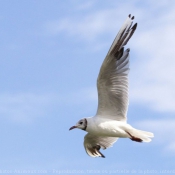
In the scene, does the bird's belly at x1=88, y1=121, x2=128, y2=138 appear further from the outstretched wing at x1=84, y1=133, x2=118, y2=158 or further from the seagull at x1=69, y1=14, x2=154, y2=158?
the outstretched wing at x1=84, y1=133, x2=118, y2=158

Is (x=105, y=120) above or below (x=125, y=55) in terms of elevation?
below

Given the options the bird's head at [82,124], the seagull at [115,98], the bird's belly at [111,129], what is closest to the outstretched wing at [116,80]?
the seagull at [115,98]

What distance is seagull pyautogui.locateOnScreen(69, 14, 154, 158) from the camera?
17.6 metres

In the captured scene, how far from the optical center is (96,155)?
19.6m

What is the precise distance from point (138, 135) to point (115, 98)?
109 centimetres

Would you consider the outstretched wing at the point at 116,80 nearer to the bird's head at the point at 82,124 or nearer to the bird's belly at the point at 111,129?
the bird's belly at the point at 111,129

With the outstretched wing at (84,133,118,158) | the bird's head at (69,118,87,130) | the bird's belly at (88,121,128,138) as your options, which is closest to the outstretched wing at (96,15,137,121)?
the bird's belly at (88,121,128,138)

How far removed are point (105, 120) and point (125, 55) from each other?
170 centimetres

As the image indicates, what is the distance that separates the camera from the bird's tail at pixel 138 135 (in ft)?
58.0

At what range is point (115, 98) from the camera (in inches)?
703

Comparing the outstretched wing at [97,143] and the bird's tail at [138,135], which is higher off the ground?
the outstretched wing at [97,143]

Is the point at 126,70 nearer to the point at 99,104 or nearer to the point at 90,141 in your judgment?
the point at 99,104

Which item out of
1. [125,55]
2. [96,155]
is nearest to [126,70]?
[125,55]

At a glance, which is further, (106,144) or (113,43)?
(106,144)
